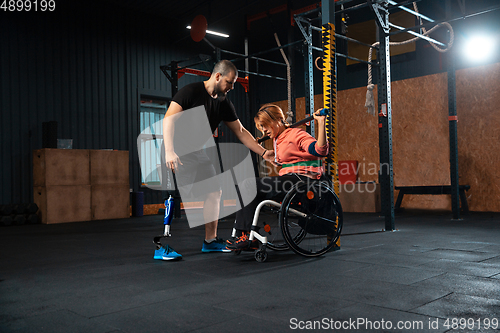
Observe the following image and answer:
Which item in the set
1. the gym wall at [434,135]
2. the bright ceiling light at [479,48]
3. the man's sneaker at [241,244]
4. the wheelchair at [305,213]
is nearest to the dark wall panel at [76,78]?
the gym wall at [434,135]

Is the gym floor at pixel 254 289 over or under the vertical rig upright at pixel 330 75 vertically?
under

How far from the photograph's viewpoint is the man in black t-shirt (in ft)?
8.97

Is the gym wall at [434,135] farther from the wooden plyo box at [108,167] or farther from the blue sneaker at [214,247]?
the blue sneaker at [214,247]

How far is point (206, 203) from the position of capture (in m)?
3.07

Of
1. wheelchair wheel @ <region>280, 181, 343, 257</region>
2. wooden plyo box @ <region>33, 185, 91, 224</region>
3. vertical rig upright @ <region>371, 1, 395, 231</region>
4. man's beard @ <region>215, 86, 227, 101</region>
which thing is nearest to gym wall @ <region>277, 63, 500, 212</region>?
vertical rig upright @ <region>371, 1, 395, 231</region>

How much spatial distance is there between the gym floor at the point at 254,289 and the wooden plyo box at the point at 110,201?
302cm

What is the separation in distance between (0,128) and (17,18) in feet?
5.89

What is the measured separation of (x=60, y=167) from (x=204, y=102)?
4.39m

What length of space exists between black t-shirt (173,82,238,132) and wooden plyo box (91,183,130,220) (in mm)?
4386

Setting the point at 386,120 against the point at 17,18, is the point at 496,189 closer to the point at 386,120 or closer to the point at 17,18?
the point at 386,120

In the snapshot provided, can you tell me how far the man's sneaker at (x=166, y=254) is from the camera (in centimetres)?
288

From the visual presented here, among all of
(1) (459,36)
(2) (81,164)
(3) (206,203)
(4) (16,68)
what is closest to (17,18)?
(4) (16,68)

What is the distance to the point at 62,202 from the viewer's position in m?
6.39

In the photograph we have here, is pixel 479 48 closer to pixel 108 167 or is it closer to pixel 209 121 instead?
pixel 209 121
